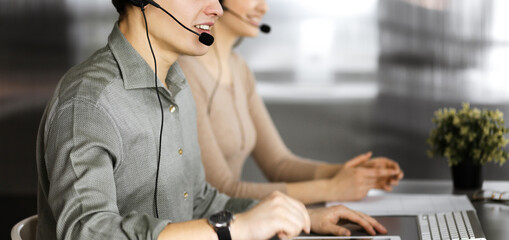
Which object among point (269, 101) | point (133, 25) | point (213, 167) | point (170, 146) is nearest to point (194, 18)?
point (133, 25)

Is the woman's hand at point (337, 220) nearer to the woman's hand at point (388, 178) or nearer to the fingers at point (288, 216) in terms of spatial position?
the fingers at point (288, 216)

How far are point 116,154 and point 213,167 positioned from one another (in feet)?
2.19

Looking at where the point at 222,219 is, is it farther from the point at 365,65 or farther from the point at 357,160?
the point at 365,65

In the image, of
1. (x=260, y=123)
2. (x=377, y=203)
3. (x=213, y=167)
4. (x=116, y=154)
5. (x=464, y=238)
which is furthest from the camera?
(x=260, y=123)

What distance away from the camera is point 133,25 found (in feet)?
4.40

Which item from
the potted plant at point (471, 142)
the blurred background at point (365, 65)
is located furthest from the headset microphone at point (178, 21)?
the blurred background at point (365, 65)

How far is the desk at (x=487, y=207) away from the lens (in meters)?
1.41

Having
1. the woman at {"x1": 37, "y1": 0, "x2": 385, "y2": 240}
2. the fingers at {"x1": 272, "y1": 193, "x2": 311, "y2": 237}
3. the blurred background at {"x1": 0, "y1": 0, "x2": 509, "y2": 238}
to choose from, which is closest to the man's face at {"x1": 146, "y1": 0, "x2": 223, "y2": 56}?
the woman at {"x1": 37, "y1": 0, "x2": 385, "y2": 240}

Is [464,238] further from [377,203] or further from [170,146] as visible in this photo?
[170,146]

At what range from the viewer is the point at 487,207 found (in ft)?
5.34

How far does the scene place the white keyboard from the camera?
1314 mm

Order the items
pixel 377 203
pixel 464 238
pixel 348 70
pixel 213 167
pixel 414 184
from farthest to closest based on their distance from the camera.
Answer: pixel 348 70, pixel 414 184, pixel 213 167, pixel 377 203, pixel 464 238

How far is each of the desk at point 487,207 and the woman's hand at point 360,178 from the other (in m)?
0.08

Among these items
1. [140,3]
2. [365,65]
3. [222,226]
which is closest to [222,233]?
[222,226]
